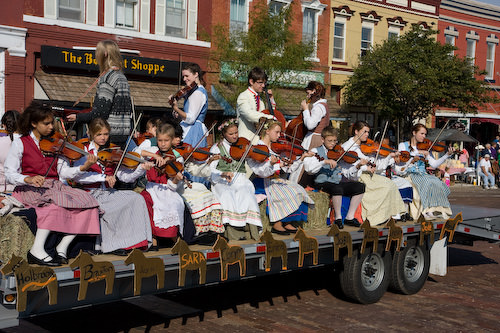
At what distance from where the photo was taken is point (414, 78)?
26391mm

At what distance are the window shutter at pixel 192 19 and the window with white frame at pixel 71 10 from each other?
3.95m

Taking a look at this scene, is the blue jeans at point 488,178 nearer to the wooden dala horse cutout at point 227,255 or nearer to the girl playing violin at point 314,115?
the girl playing violin at point 314,115

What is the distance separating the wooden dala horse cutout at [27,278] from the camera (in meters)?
4.29

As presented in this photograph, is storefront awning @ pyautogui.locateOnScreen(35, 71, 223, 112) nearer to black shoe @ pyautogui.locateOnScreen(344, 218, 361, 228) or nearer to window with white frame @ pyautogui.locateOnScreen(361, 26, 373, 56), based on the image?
window with white frame @ pyautogui.locateOnScreen(361, 26, 373, 56)

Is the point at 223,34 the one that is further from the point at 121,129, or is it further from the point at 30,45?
the point at 121,129

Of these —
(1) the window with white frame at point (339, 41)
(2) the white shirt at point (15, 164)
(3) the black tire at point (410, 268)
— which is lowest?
(3) the black tire at point (410, 268)

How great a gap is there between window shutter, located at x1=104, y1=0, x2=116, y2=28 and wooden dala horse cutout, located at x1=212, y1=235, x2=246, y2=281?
16540 mm

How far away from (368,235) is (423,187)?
6.65 feet

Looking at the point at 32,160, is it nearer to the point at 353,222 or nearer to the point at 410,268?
the point at 353,222

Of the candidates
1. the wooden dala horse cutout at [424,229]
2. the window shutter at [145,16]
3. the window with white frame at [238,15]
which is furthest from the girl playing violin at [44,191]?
the window with white frame at [238,15]

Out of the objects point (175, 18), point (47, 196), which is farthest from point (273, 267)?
point (175, 18)

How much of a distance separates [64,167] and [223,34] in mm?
17623

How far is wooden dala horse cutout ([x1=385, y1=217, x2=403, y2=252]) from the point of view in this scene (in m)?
7.65

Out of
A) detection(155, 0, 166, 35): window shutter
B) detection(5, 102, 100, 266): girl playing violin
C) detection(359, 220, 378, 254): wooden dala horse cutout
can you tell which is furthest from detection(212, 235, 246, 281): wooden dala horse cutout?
detection(155, 0, 166, 35): window shutter
